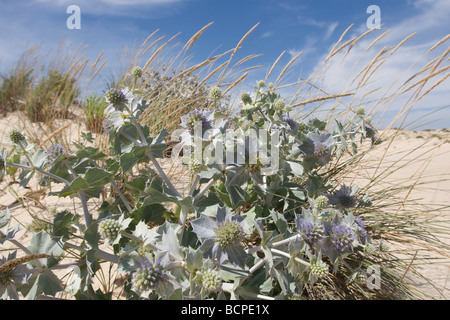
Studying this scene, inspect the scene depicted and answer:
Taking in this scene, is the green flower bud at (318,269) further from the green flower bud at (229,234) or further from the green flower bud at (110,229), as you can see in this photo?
the green flower bud at (110,229)

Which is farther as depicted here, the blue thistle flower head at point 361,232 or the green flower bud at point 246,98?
the green flower bud at point 246,98

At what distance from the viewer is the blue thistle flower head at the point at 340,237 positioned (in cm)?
114

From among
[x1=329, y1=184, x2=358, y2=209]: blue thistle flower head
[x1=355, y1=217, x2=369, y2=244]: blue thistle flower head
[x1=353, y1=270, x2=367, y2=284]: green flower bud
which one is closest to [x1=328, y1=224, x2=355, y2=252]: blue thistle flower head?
[x1=355, y1=217, x2=369, y2=244]: blue thistle flower head

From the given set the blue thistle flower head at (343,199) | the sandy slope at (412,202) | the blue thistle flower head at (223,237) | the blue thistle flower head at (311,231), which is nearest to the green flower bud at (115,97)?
the blue thistle flower head at (223,237)

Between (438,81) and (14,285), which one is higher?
(438,81)

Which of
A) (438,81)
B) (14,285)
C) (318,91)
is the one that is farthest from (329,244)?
(318,91)

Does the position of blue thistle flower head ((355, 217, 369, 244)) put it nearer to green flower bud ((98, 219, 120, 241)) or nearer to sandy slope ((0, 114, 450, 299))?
sandy slope ((0, 114, 450, 299))

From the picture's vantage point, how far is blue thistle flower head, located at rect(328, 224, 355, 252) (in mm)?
1139

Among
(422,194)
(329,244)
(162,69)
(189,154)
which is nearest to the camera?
(329,244)

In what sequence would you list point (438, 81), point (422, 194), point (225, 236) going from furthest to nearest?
point (422, 194), point (438, 81), point (225, 236)

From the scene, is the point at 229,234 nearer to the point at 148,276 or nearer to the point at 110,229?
the point at 148,276
